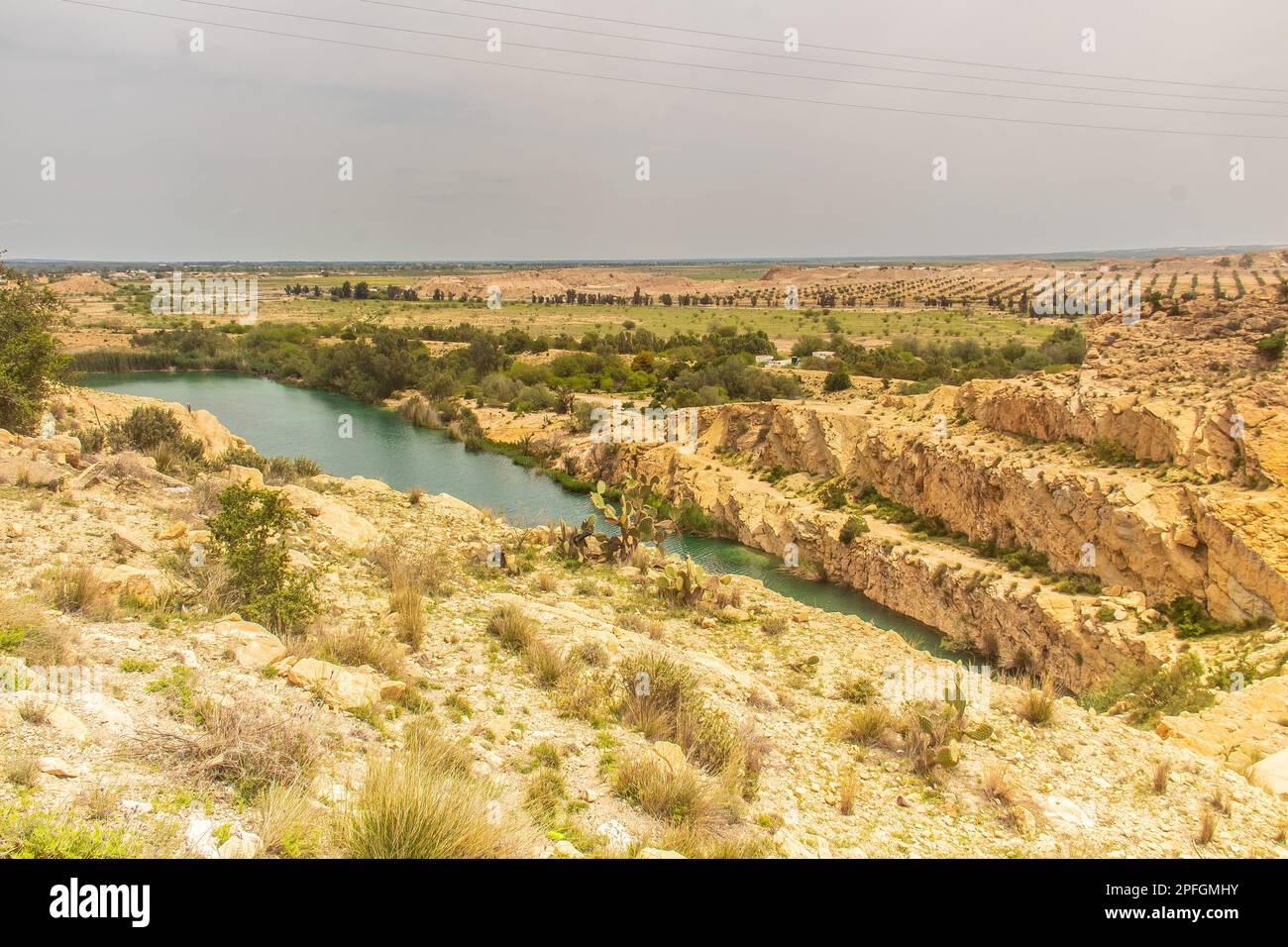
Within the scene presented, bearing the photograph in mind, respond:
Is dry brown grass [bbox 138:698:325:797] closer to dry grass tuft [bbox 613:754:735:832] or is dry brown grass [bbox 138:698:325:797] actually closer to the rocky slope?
the rocky slope

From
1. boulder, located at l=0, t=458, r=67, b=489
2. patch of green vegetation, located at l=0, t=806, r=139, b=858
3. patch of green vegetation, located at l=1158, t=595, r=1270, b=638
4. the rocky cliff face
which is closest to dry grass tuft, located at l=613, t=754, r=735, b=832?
patch of green vegetation, located at l=0, t=806, r=139, b=858

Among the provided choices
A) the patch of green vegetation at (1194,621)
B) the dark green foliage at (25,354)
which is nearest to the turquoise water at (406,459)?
the patch of green vegetation at (1194,621)

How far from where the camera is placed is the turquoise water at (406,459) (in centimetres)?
2253

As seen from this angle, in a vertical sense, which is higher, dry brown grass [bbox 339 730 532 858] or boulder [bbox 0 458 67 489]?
Answer: boulder [bbox 0 458 67 489]

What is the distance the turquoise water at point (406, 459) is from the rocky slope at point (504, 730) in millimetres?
9305

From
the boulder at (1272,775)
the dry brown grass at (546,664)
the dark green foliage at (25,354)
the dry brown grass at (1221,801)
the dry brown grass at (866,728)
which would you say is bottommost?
the boulder at (1272,775)

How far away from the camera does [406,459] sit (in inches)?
1366

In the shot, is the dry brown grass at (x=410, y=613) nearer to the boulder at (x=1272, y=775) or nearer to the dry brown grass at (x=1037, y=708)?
the dry brown grass at (x=1037, y=708)

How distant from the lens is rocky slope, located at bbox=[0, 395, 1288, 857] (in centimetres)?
424

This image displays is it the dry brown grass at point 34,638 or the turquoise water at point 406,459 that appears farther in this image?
the turquoise water at point 406,459

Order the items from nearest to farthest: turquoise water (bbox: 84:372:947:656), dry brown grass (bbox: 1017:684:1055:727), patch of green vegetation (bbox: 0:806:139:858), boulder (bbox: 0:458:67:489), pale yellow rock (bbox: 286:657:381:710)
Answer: patch of green vegetation (bbox: 0:806:139:858) < pale yellow rock (bbox: 286:657:381:710) < dry brown grass (bbox: 1017:684:1055:727) < boulder (bbox: 0:458:67:489) < turquoise water (bbox: 84:372:947:656)

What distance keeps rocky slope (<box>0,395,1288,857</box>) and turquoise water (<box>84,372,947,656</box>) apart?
9305 millimetres
